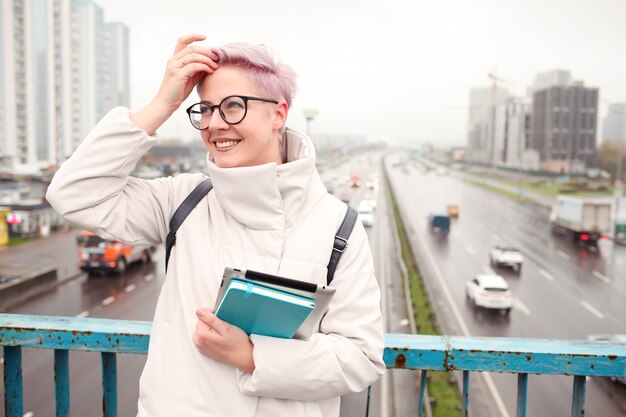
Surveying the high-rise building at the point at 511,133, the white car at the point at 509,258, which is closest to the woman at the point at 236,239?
the white car at the point at 509,258

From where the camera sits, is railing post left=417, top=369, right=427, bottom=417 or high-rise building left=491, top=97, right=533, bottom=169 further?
high-rise building left=491, top=97, right=533, bottom=169

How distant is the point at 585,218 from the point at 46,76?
31.4 metres

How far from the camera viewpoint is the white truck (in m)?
19.1

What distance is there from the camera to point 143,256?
12977 mm

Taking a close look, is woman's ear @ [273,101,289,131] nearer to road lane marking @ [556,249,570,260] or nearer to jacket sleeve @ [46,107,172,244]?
jacket sleeve @ [46,107,172,244]

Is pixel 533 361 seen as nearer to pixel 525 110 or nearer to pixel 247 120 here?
pixel 247 120

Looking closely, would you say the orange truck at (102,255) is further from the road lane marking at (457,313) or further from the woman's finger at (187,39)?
the woman's finger at (187,39)

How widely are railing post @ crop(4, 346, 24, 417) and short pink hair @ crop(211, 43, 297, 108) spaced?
976 mm

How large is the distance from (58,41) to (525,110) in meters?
40.7

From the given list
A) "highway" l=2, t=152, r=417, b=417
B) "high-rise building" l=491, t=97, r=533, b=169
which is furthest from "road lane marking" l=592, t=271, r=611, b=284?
"high-rise building" l=491, t=97, r=533, b=169

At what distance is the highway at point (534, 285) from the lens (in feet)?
23.1

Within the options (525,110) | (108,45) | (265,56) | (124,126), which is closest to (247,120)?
(265,56)

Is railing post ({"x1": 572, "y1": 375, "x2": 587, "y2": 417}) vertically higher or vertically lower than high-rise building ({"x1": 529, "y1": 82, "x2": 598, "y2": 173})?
lower

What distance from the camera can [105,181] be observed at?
107 centimetres
